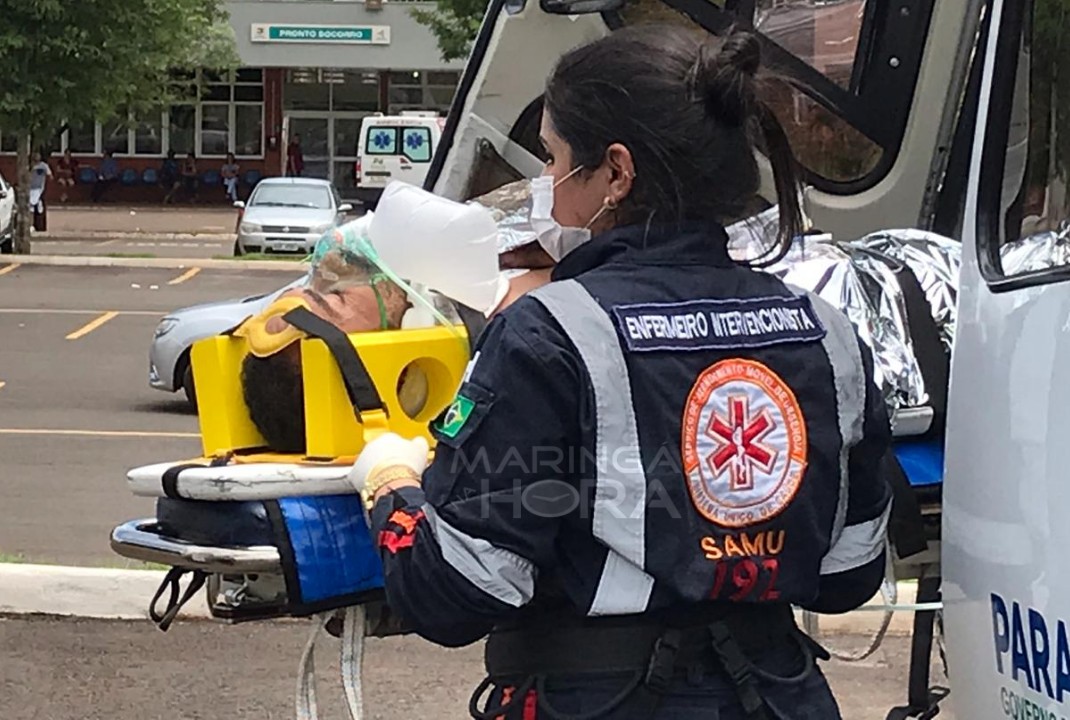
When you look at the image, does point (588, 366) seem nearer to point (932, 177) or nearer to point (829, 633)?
point (932, 177)

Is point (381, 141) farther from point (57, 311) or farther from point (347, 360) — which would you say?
Result: point (347, 360)

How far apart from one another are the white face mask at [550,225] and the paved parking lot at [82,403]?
16.8 feet

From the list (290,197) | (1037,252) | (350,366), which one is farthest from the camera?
(290,197)

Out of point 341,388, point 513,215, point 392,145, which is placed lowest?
point 392,145

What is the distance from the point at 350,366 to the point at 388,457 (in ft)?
1.55

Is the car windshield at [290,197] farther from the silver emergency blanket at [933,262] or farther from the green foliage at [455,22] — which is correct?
the silver emergency blanket at [933,262]

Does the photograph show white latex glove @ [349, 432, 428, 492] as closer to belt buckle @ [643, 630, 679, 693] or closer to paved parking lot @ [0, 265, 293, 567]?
belt buckle @ [643, 630, 679, 693]

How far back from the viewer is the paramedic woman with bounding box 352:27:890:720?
2094 millimetres

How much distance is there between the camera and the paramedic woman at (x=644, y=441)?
209cm

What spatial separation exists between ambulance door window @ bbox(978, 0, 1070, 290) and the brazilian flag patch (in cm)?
88

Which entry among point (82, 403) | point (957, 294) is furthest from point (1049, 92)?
point (82, 403)

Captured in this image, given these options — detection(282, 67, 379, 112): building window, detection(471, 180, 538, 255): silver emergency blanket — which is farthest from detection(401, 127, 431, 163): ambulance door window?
detection(471, 180, 538, 255): silver emergency blanket

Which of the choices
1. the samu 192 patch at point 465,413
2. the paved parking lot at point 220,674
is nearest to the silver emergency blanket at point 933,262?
the samu 192 patch at point 465,413

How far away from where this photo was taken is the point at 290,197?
2478cm
